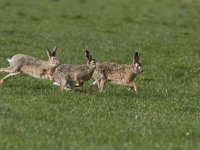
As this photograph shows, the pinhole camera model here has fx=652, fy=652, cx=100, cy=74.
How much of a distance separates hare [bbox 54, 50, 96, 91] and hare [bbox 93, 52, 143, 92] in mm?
412

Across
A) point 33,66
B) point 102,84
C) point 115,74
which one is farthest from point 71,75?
point 33,66

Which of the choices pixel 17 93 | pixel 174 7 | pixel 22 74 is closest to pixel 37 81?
pixel 22 74

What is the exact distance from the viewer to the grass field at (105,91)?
13125mm

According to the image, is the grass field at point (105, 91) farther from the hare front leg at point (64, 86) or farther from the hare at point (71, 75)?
the hare at point (71, 75)

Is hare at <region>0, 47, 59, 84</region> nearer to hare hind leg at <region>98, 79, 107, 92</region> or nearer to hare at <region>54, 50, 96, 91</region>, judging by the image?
hare at <region>54, 50, 96, 91</region>

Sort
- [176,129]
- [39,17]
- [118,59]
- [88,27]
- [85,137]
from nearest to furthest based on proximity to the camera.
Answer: [85,137]
[176,129]
[118,59]
[88,27]
[39,17]

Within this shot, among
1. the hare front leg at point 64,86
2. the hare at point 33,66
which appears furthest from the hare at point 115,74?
the hare at point 33,66

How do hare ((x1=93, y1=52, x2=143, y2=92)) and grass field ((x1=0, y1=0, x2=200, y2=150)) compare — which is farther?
hare ((x1=93, y1=52, x2=143, y2=92))

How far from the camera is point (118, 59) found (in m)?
26.5

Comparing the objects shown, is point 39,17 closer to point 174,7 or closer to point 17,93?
point 174,7

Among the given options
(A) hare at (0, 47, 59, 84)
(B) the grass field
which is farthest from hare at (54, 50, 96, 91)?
(A) hare at (0, 47, 59, 84)

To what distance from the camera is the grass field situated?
13.1 metres

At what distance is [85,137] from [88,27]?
78.6ft

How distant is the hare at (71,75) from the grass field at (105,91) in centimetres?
36
